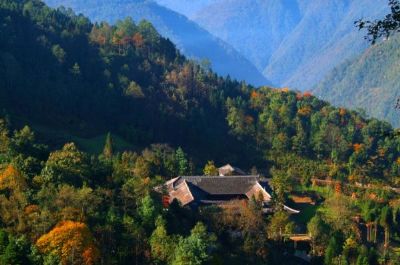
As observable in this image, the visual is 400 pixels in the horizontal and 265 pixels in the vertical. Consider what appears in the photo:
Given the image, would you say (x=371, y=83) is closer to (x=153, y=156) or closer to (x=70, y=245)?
(x=153, y=156)

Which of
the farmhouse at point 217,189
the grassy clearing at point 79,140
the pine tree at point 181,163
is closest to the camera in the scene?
the farmhouse at point 217,189

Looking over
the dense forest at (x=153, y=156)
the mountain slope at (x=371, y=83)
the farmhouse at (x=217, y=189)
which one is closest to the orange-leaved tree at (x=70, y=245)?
the dense forest at (x=153, y=156)

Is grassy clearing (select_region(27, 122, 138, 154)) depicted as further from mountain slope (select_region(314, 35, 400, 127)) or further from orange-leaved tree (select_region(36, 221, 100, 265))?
mountain slope (select_region(314, 35, 400, 127))

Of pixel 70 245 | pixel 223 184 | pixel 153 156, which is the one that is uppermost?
pixel 153 156

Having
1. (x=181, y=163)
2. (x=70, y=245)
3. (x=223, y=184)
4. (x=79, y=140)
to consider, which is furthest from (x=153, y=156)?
(x=70, y=245)

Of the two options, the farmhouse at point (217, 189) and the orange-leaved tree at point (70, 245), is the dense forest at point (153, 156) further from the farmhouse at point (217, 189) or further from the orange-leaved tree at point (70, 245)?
the farmhouse at point (217, 189)

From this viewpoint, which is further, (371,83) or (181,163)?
(371,83)

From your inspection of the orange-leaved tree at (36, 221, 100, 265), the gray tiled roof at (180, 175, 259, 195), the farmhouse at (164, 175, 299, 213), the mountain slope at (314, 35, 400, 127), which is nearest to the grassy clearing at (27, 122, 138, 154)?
the farmhouse at (164, 175, 299, 213)

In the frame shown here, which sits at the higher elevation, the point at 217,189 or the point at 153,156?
the point at 153,156
